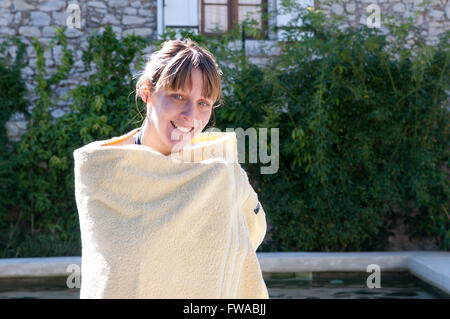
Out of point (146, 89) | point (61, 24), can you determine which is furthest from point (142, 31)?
point (146, 89)

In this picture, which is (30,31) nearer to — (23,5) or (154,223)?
(23,5)

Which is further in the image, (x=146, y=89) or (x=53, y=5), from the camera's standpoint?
(x=53, y=5)

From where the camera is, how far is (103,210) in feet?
4.77

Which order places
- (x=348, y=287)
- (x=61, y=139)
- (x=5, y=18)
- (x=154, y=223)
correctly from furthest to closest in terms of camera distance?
(x=5, y=18) → (x=61, y=139) → (x=348, y=287) → (x=154, y=223)

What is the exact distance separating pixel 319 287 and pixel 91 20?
394 cm

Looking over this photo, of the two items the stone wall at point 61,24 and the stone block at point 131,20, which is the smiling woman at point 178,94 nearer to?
the stone wall at point 61,24

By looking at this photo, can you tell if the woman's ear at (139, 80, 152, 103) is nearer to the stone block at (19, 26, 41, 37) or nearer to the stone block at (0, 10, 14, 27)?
the stone block at (19, 26, 41, 37)

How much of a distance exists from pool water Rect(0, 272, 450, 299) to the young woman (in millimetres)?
3675

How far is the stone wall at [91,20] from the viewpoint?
22.8 feet

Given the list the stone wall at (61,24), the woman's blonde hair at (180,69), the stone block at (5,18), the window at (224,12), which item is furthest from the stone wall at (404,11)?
the woman's blonde hair at (180,69)

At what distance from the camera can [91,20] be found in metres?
7.06

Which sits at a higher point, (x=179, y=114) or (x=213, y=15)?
(x=213, y=15)

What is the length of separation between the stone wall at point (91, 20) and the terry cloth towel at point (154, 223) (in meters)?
5.52
